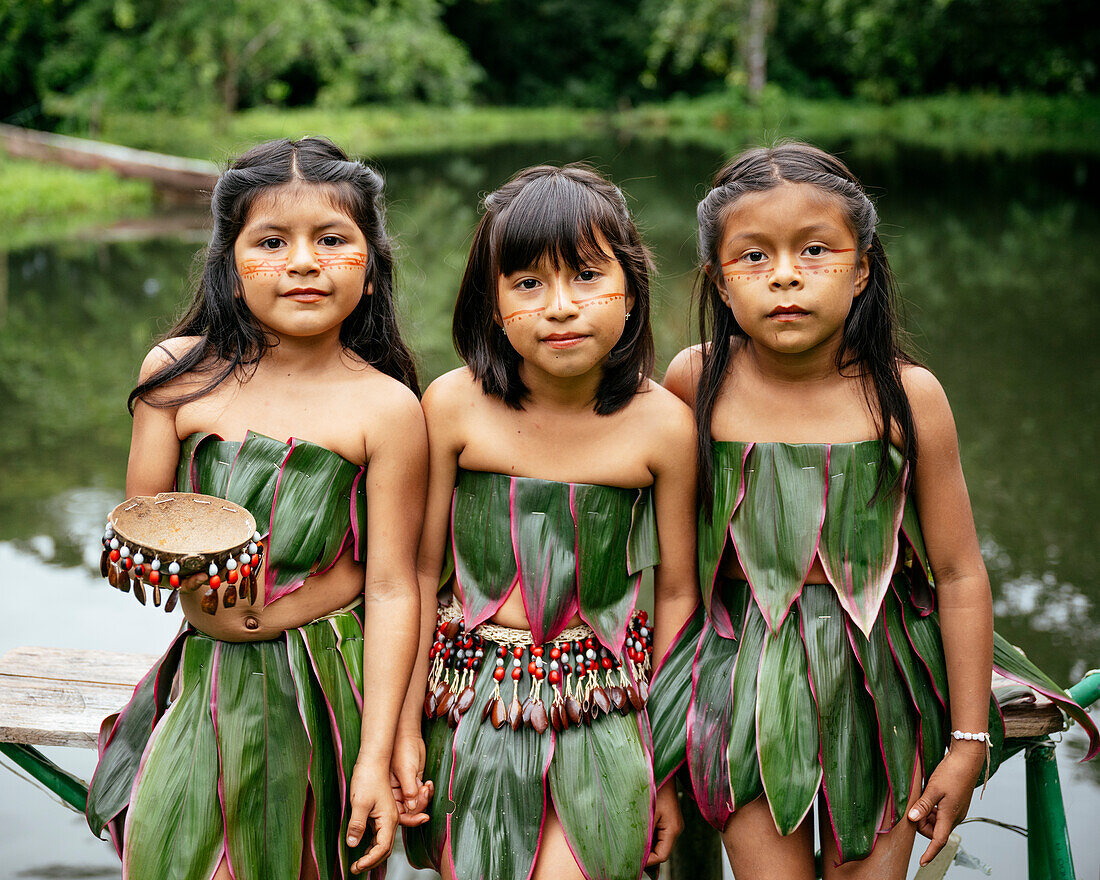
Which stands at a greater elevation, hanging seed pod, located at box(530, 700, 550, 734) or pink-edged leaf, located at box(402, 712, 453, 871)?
hanging seed pod, located at box(530, 700, 550, 734)

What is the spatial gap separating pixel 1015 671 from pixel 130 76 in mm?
16772

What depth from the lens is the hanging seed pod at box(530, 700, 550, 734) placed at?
5.97 feet

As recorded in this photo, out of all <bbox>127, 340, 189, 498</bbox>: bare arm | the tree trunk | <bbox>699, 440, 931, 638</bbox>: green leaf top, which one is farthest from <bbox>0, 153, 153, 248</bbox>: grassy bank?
the tree trunk

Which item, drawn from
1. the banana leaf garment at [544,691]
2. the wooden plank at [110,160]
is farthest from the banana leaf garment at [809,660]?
the wooden plank at [110,160]

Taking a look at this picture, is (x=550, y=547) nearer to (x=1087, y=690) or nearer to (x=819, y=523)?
(x=819, y=523)

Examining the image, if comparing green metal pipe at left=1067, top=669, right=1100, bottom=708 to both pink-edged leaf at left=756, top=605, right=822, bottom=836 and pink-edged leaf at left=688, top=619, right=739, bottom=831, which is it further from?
pink-edged leaf at left=688, top=619, right=739, bottom=831

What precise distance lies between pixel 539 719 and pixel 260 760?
0.46 m

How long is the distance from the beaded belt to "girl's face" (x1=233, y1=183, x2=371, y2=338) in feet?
1.90

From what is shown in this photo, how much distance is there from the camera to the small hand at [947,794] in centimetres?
182

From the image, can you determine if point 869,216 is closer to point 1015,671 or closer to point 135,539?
point 1015,671

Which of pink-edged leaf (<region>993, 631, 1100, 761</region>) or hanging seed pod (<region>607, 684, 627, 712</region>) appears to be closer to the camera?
hanging seed pod (<region>607, 684, 627, 712</region>)

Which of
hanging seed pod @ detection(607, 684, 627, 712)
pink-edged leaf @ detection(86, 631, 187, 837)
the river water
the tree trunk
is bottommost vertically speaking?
the river water

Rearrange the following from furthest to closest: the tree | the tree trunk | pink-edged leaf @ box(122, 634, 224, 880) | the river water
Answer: the tree trunk → the tree → the river water → pink-edged leaf @ box(122, 634, 224, 880)

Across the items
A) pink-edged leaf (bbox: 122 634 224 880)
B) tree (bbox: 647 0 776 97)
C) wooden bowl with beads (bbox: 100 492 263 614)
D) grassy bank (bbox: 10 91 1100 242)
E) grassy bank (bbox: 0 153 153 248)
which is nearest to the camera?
wooden bowl with beads (bbox: 100 492 263 614)
